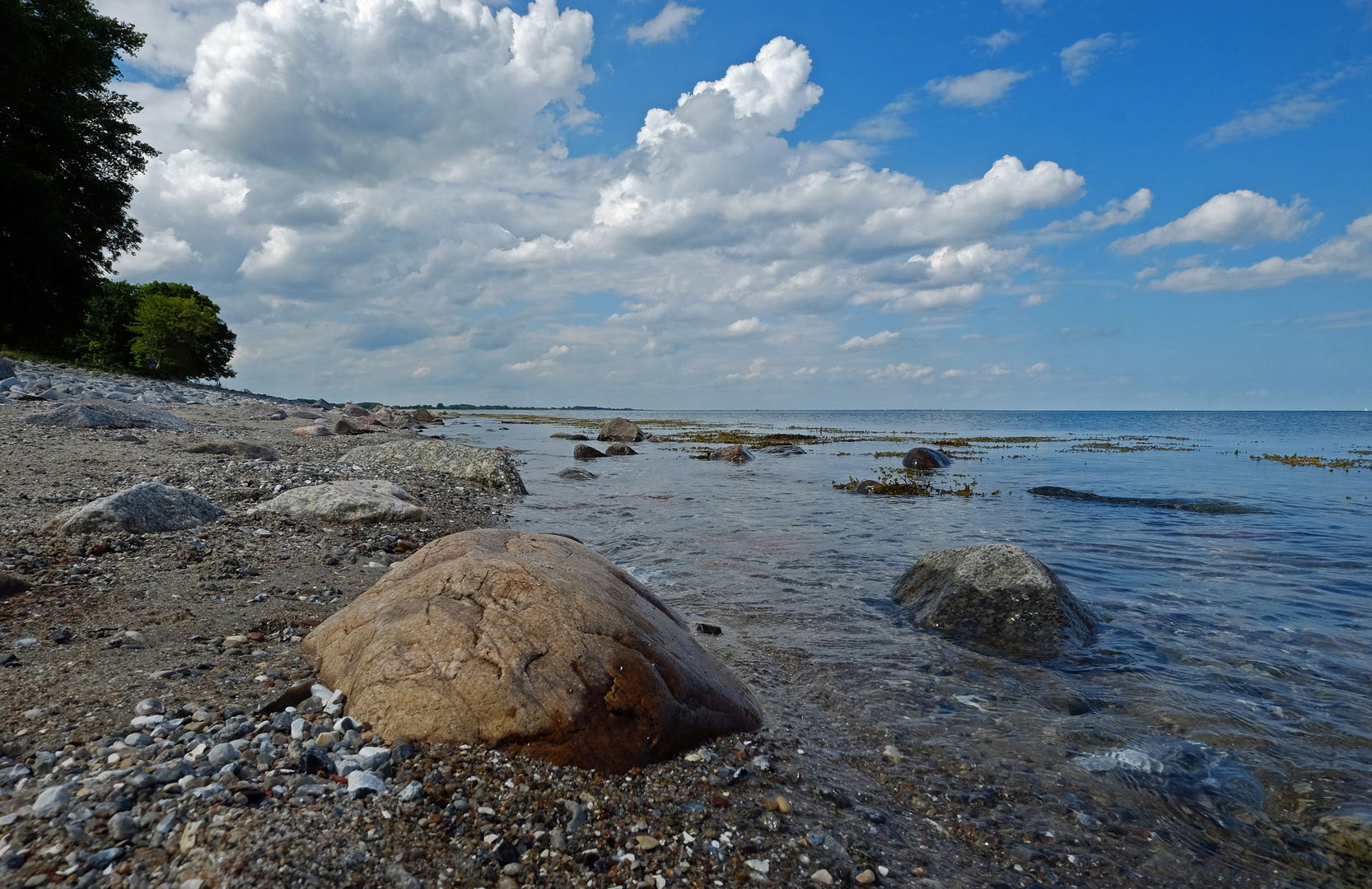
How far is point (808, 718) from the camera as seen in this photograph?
5.15 metres

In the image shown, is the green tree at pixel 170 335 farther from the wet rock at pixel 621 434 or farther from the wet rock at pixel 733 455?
the wet rock at pixel 733 455

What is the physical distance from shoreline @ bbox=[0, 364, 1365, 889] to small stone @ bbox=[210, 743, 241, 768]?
148 millimetres

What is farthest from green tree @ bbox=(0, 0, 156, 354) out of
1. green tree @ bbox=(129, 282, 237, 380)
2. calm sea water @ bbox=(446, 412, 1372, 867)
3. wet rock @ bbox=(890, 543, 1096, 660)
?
green tree @ bbox=(129, 282, 237, 380)

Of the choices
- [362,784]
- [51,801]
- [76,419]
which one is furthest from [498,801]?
[76,419]

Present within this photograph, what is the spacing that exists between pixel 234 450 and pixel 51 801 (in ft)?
43.0

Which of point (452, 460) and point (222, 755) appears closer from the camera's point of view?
Result: point (222, 755)

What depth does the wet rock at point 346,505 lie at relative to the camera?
367 inches

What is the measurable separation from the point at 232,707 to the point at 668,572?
6580 millimetres

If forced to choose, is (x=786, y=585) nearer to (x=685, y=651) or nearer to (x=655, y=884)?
(x=685, y=651)

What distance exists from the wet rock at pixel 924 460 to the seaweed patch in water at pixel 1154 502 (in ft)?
24.5

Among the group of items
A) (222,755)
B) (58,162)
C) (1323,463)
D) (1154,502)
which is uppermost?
(58,162)

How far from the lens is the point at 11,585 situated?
5.46 m

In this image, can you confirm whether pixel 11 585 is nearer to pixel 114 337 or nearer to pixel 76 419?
pixel 76 419

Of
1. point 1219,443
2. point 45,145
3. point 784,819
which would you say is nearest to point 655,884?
point 784,819
